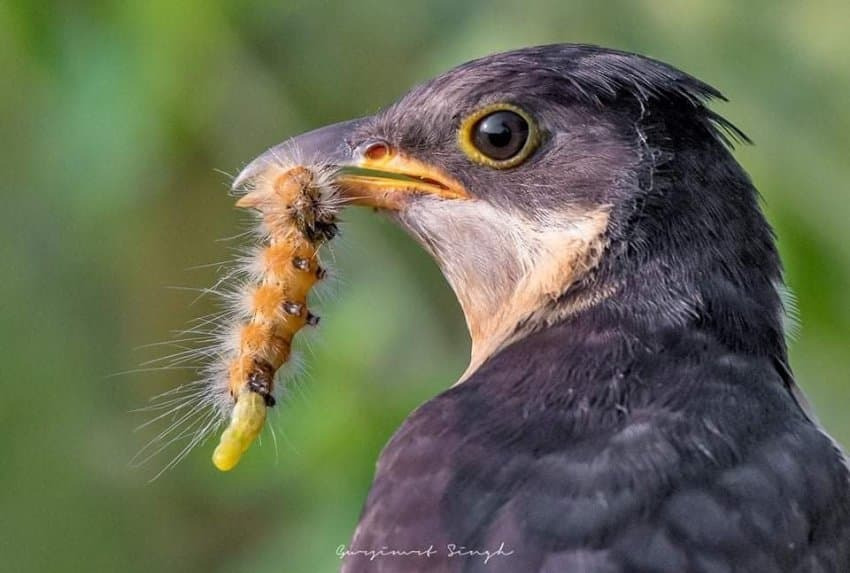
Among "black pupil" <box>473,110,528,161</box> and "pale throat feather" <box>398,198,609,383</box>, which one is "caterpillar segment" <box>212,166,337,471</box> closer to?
"pale throat feather" <box>398,198,609,383</box>

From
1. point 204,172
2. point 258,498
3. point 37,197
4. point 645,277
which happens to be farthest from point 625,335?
point 204,172

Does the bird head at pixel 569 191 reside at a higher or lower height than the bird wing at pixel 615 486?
higher

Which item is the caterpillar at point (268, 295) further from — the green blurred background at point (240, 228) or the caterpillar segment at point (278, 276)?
the green blurred background at point (240, 228)

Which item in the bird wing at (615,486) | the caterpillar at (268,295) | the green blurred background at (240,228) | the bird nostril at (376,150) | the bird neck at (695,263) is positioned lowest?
the bird wing at (615,486)

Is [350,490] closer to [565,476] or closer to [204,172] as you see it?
[565,476]

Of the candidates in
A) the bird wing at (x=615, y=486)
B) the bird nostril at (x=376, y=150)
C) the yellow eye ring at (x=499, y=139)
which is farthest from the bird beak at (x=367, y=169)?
the bird wing at (x=615, y=486)

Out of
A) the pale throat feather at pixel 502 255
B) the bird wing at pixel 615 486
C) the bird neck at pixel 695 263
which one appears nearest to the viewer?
the bird wing at pixel 615 486

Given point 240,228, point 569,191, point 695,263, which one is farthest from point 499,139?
point 240,228

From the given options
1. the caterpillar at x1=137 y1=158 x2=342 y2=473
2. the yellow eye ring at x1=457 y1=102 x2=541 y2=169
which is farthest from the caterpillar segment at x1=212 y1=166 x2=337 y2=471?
the yellow eye ring at x1=457 y1=102 x2=541 y2=169
